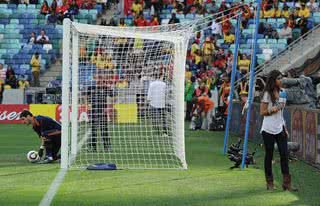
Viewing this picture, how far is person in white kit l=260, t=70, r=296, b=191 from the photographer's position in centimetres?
1298

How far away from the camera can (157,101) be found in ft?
72.2

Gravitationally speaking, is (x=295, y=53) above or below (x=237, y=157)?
above

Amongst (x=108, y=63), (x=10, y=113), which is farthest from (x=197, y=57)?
(x=108, y=63)

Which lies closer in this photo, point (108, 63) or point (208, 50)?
point (108, 63)

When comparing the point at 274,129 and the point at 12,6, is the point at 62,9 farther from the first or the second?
the point at 274,129

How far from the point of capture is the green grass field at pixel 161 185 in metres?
11.9

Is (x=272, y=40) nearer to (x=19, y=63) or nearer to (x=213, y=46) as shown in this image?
(x=213, y=46)

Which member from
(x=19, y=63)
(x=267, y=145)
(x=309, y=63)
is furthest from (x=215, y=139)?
(x=19, y=63)

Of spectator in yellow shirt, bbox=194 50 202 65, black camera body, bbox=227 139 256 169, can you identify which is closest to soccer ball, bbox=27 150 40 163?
black camera body, bbox=227 139 256 169

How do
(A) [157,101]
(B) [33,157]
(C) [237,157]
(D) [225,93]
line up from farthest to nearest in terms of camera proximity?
1. (D) [225,93]
2. (A) [157,101]
3. (B) [33,157]
4. (C) [237,157]

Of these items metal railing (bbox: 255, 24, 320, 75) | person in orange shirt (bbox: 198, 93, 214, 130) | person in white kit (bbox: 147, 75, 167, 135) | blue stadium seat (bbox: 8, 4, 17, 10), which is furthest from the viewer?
blue stadium seat (bbox: 8, 4, 17, 10)

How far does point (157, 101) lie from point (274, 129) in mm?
9207

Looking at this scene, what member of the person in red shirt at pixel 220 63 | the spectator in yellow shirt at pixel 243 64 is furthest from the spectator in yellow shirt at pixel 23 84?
the spectator in yellow shirt at pixel 243 64

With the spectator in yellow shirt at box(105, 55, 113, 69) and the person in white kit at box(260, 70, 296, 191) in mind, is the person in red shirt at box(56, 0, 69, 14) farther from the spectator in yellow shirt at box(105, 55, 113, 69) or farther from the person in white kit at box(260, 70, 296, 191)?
the person in white kit at box(260, 70, 296, 191)
